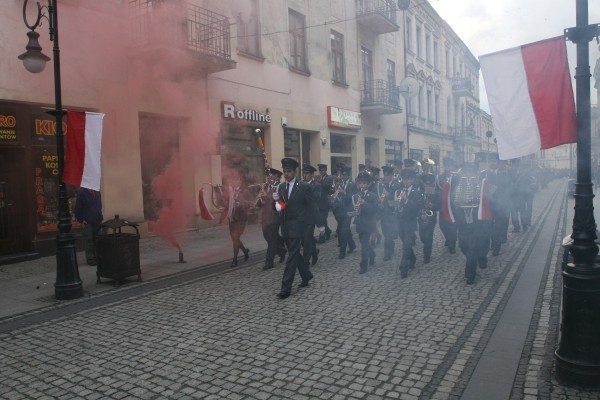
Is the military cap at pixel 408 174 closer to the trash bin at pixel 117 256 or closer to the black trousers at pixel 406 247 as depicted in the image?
the black trousers at pixel 406 247

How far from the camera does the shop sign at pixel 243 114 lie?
1238cm

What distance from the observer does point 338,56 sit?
18281 mm

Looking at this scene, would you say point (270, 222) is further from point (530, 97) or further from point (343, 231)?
point (530, 97)

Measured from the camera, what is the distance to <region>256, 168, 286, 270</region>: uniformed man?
7675 millimetres

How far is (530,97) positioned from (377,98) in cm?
1653

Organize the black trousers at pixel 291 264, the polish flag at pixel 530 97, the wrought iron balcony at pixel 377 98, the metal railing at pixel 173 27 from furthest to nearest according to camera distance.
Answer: the wrought iron balcony at pixel 377 98 → the metal railing at pixel 173 27 → the black trousers at pixel 291 264 → the polish flag at pixel 530 97

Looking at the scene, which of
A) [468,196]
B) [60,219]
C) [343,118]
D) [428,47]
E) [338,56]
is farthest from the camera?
[428,47]

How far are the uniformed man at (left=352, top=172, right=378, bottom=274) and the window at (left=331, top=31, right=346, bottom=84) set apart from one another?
11.1 meters

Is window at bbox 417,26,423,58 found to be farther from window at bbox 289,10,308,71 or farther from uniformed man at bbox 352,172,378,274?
uniformed man at bbox 352,172,378,274

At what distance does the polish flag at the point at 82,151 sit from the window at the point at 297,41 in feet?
32.6

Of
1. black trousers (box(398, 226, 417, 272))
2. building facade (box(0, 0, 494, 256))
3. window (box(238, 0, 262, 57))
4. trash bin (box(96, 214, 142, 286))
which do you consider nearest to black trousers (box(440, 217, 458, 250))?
black trousers (box(398, 226, 417, 272))

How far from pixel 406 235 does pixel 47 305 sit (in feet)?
16.7

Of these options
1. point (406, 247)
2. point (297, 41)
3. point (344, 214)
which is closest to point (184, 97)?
point (344, 214)

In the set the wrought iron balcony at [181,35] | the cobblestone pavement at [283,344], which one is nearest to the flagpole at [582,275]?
the cobblestone pavement at [283,344]
